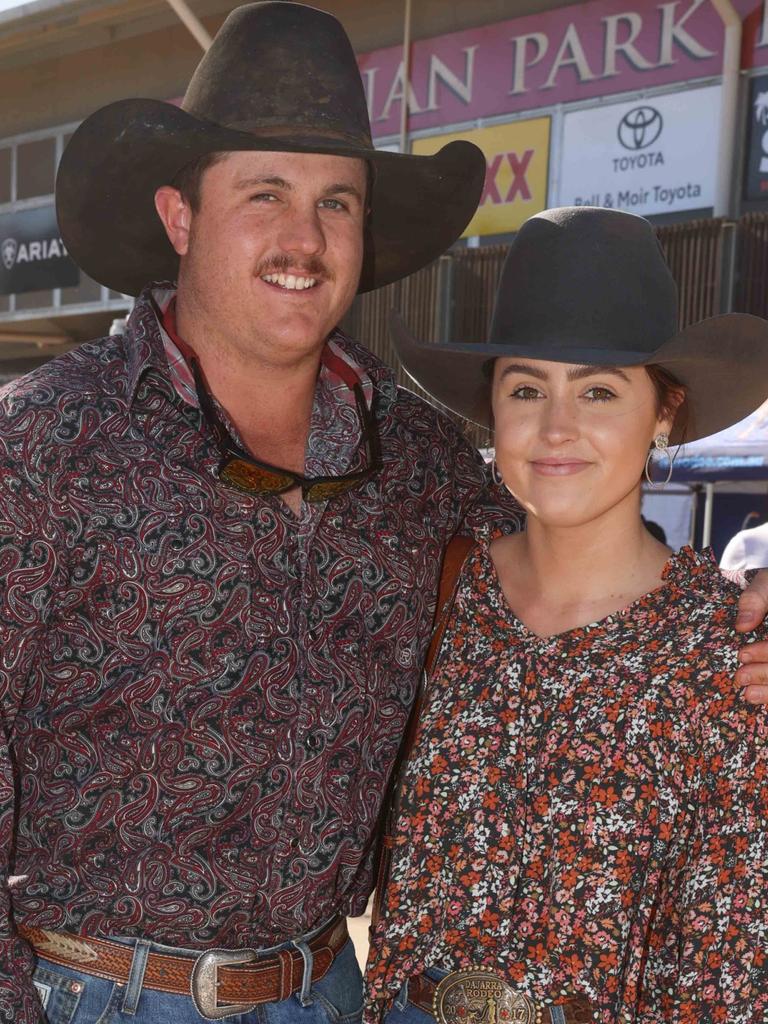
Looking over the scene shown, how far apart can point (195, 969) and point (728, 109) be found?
800 cm

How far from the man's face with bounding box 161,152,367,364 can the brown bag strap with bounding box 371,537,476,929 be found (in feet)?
1.76

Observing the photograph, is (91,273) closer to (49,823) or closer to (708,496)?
(49,823)

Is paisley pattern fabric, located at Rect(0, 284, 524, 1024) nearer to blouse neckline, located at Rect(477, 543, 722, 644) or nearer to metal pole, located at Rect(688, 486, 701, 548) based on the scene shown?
blouse neckline, located at Rect(477, 543, 722, 644)

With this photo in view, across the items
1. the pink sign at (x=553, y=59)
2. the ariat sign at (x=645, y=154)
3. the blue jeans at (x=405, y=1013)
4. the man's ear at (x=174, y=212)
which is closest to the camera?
the blue jeans at (x=405, y=1013)

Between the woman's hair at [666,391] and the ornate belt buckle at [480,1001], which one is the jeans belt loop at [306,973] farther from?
the woman's hair at [666,391]

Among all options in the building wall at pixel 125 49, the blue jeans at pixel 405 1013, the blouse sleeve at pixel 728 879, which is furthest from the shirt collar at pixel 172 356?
the building wall at pixel 125 49

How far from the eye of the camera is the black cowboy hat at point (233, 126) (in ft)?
8.56

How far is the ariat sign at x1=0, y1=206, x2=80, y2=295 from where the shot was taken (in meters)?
14.4

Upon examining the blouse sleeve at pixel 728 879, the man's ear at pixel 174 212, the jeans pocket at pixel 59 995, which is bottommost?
the jeans pocket at pixel 59 995

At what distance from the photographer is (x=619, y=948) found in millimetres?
2305

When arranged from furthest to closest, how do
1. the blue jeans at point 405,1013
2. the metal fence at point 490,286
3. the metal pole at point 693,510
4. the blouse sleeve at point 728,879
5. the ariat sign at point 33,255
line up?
the ariat sign at point 33,255 → the metal pole at point 693,510 → the metal fence at point 490,286 → the blue jeans at point 405,1013 → the blouse sleeve at point 728,879

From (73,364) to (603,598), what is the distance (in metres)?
1.09

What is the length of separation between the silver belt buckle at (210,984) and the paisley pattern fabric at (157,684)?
1.3 inches

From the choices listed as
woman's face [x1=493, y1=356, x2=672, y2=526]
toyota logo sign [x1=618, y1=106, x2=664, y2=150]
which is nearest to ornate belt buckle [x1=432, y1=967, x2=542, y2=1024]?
woman's face [x1=493, y1=356, x2=672, y2=526]
